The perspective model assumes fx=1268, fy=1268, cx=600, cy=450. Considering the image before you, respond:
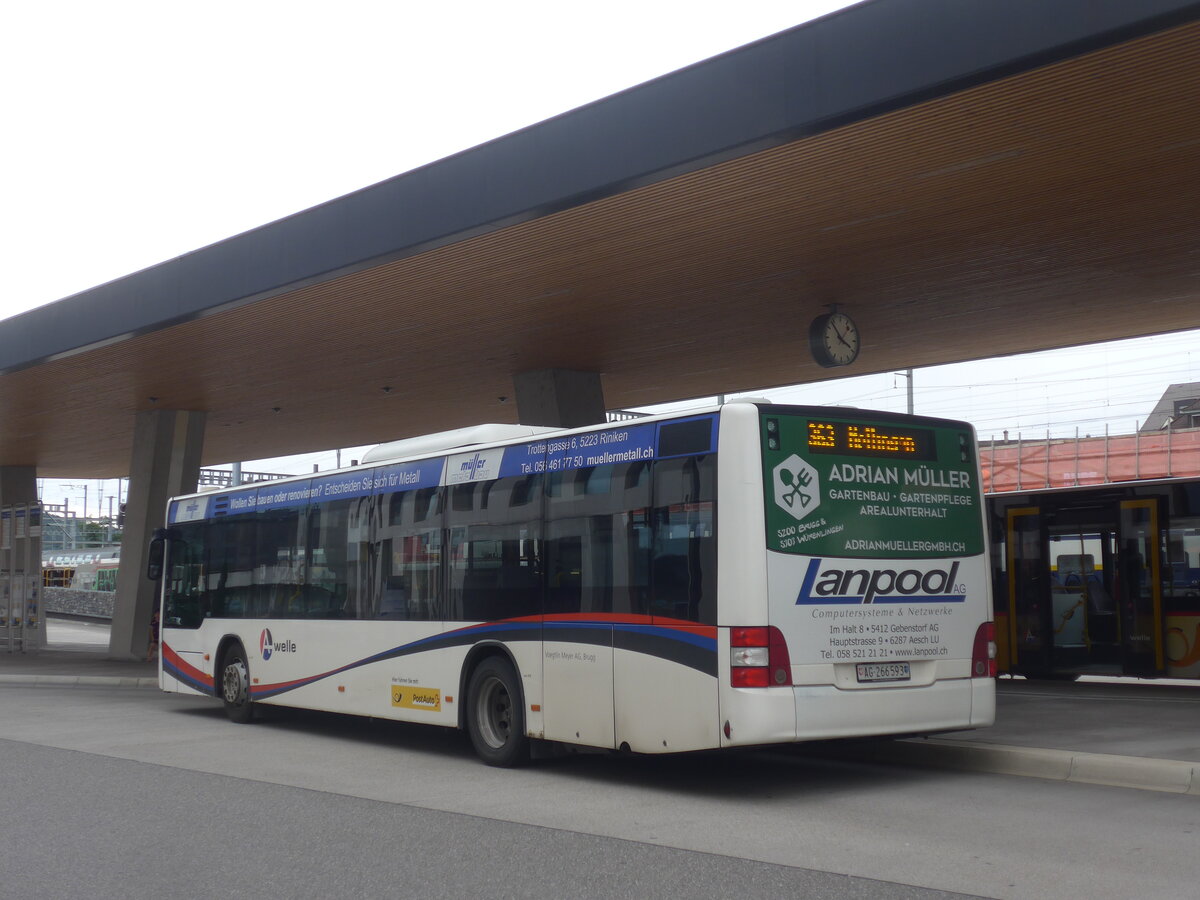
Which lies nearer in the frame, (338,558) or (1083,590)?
(338,558)

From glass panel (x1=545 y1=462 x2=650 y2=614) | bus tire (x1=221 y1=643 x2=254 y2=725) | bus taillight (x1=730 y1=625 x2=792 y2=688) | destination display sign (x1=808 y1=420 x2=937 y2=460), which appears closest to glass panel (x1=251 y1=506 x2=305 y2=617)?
bus tire (x1=221 y1=643 x2=254 y2=725)

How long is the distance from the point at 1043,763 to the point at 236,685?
31.0 feet

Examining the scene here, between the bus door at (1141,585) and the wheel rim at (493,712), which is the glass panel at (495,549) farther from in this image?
the bus door at (1141,585)

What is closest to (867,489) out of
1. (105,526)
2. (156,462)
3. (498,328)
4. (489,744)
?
(489,744)

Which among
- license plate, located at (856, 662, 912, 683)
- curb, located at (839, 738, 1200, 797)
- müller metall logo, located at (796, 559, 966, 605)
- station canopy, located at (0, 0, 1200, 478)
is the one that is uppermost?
station canopy, located at (0, 0, 1200, 478)

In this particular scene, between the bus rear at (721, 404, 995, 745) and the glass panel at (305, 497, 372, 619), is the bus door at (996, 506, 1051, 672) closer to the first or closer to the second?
the bus rear at (721, 404, 995, 745)

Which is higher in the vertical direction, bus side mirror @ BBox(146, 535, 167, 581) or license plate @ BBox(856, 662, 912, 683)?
bus side mirror @ BBox(146, 535, 167, 581)

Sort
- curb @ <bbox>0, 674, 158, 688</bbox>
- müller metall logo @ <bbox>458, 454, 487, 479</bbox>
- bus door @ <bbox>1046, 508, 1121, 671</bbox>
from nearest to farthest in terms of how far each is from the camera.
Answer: müller metall logo @ <bbox>458, 454, 487, 479</bbox>
bus door @ <bbox>1046, 508, 1121, 671</bbox>
curb @ <bbox>0, 674, 158, 688</bbox>

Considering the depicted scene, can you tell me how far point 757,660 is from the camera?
8.65 m

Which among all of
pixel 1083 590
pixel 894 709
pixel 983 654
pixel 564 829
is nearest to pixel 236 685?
pixel 564 829

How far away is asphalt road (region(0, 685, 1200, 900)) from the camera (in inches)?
252

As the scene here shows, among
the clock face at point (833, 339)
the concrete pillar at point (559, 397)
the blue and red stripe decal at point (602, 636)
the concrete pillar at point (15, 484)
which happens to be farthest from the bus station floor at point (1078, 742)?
the concrete pillar at point (15, 484)

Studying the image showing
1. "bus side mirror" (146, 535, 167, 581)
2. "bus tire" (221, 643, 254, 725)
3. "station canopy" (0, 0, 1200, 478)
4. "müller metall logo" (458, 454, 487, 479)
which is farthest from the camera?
"bus side mirror" (146, 535, 167, 581)

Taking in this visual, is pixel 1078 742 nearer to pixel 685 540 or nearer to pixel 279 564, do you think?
pixel 685 540
